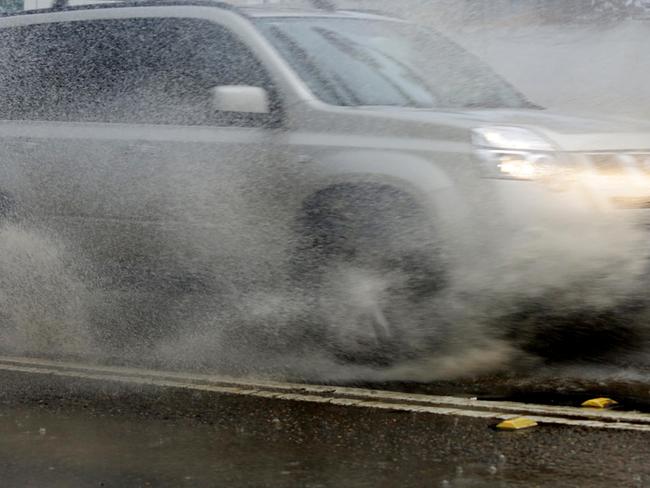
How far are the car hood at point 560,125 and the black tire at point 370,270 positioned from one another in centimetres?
42

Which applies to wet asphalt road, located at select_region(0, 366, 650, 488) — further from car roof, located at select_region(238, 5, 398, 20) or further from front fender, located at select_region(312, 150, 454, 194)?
car roof, located at select_region(238, 5, 398, 20)

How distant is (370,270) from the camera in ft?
22.4

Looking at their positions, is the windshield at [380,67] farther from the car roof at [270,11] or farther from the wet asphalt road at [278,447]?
the wet asphalt road at [278,447]

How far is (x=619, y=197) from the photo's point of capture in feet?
21.8

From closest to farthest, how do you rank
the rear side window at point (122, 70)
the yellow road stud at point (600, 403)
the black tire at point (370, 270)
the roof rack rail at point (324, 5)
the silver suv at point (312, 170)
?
1. the yellow road stud at point (600, 403)
2. the silver suv at point (312, 170)
3. the black tire at point (370, 270)
4. the rear side window at point (122, 70)
5. the roof rack rail at point (324, 5)

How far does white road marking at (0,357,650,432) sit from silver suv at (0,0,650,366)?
648mm

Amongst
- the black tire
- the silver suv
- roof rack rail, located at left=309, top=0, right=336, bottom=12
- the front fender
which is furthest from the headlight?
roof rack rail, located at left=309, top=0, right=336, bottom=12

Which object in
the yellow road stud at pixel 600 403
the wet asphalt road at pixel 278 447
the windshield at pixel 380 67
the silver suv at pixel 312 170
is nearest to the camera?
the wet asphalt road at pixel 278 447

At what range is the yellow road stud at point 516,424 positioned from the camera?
17.9ft

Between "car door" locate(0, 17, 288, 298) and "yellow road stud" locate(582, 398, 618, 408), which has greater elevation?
"car door" locate(0, 17, 288, 298)

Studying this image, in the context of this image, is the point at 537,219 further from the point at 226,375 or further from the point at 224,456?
the point at 224,456

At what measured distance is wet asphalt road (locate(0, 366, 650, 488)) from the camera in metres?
4.80

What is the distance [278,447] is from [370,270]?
1777 millimetres

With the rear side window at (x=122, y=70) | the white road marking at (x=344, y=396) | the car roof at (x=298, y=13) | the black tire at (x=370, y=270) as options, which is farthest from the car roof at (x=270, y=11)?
the white road marking at (x=344, y=396)
